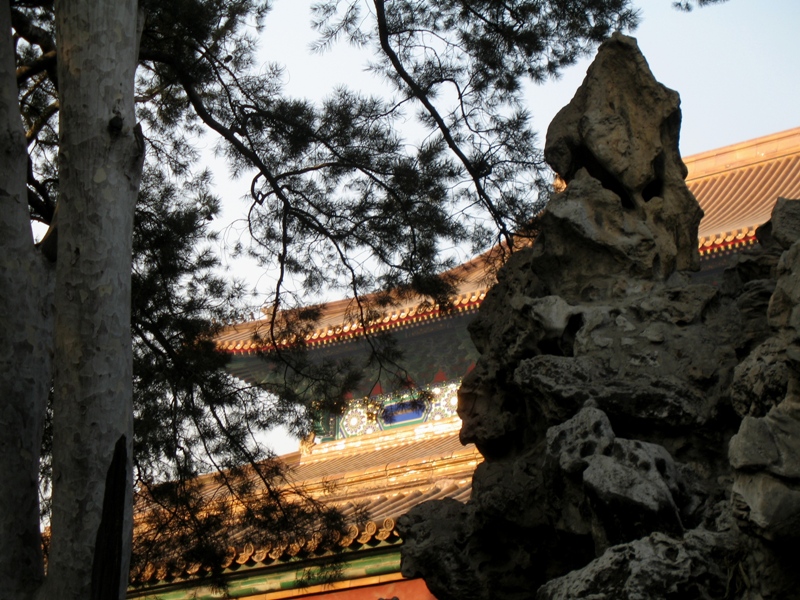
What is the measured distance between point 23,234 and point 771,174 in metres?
10.0

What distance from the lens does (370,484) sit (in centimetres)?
832

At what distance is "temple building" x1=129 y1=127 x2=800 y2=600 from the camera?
630cm

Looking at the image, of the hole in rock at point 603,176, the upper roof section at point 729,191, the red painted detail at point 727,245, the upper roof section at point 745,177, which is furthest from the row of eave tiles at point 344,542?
the upper roof section at point 745,177

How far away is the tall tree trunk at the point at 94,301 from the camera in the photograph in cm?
254

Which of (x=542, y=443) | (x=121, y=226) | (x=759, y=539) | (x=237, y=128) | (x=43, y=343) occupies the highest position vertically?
(x=237, y=128)

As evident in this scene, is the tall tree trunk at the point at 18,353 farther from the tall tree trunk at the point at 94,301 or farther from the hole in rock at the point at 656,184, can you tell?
the hole in rock at the point at 656,184

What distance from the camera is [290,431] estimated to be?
5.03 metres

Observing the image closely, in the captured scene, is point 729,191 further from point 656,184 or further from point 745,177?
point 656,184

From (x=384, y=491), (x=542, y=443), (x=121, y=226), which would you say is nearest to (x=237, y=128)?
(x=121, y=226)

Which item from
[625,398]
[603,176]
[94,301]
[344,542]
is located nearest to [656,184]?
[603,176]

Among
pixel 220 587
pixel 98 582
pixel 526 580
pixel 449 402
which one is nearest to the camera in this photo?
pixel 98 582

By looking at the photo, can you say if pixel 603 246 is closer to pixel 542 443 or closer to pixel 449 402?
pixel 542 443

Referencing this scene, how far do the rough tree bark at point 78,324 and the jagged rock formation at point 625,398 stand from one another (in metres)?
0.87

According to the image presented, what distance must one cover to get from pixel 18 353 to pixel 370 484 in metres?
5.74
